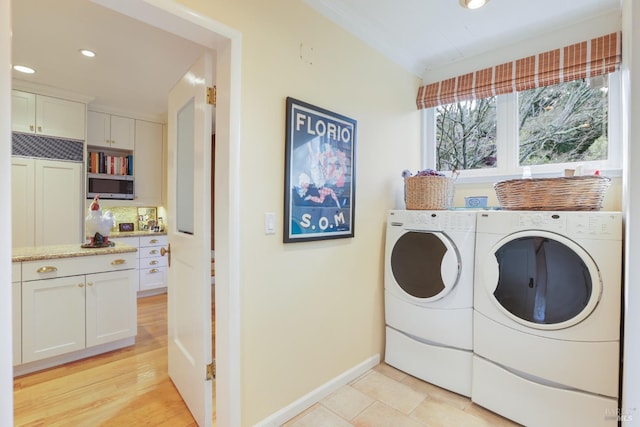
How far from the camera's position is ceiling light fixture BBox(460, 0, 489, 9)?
5.82 feet

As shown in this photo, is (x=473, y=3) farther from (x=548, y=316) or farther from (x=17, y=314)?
(x=17, y=314)

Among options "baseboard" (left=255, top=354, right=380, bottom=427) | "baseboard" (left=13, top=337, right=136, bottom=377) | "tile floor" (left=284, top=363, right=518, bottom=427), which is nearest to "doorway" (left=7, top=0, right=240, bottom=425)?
"baseboard" (left=255, top=354, right=380, bottom=427)

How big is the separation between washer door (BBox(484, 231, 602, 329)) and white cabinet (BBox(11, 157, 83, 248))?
4182mm

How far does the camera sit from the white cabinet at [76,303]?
2.12 m

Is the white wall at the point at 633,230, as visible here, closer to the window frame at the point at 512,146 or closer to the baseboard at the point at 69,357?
the window frame at the point at 512,146

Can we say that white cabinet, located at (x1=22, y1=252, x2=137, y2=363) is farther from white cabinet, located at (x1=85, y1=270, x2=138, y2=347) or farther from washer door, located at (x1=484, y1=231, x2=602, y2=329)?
washer door, located at (x1=484, y1=231, x2=602, y2=329)

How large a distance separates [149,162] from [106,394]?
3160 mm

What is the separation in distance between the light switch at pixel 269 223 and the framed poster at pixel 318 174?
2.8 inches

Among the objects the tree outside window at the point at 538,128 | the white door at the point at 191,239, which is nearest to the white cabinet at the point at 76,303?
the white door at the point at 191,239

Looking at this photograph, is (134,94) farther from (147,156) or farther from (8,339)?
(8,339)

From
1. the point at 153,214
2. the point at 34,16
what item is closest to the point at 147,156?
the point at 153,214

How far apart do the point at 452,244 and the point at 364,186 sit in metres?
0.70

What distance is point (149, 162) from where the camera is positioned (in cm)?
427

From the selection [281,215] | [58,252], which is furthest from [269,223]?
[58,252]
